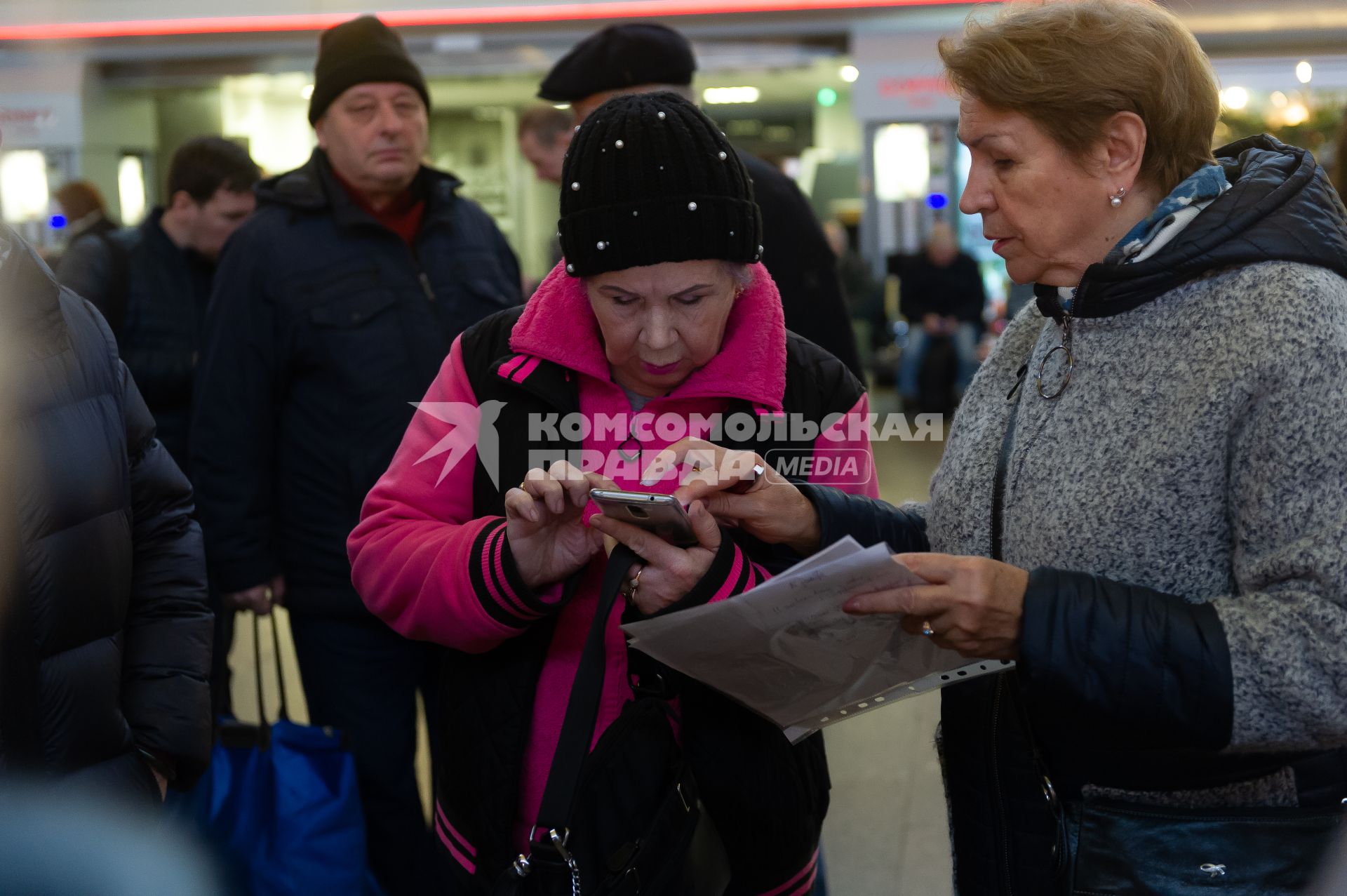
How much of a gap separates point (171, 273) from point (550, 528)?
2.64 m

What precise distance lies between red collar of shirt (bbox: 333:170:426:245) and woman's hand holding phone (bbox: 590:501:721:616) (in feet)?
5.30

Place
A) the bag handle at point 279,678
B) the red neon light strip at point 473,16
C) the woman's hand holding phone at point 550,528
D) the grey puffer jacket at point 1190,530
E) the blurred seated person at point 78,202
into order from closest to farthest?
the grey puffer jacket at point 1190,530, the woman's hand holding phone at point 550,528, the bag handle at point 279,678, the blurred seated person at point 78,202, the red neon light strip at point 473,16

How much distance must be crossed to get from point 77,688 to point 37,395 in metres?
0.40

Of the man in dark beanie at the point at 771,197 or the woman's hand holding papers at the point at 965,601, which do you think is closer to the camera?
the woman's hand holding papers at the point at 965,601

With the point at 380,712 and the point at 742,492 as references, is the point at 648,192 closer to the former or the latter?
the point at 742,492

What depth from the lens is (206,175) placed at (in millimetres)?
3979

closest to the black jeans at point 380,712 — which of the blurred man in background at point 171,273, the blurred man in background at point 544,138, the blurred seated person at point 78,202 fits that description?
the blurred man in background at point 171,273

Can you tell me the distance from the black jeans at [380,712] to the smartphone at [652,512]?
Result: 4.64ft

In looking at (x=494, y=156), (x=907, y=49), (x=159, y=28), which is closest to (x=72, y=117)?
(x=159, y=28)

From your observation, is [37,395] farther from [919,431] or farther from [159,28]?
[159,28]

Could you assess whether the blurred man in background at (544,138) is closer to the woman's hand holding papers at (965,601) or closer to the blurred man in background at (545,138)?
the blurred man in background at (545,138)

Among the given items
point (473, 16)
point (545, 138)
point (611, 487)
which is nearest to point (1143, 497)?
point (611, 487)

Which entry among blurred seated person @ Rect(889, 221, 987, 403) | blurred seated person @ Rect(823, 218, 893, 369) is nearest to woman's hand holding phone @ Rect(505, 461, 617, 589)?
blurred seated person @ Rect(889, 221, 987, 403)

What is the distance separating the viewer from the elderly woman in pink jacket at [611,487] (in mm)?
1685
